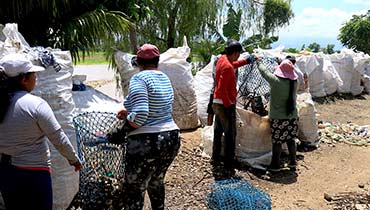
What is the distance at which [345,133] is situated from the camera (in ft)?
21.4

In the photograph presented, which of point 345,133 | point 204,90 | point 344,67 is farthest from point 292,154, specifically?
point 344,67

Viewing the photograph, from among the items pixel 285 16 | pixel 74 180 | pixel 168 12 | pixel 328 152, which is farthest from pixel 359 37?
pixel 74 180

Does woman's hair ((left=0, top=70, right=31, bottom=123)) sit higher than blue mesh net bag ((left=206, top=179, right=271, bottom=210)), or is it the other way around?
woman's hair ((left=0, top=70, right=31, bottom=123))

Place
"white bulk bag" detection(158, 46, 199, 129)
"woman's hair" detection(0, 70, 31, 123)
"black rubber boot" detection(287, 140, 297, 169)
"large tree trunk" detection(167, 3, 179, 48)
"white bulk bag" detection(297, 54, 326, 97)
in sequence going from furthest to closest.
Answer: "large tree trunk" detection(167, 3, 179, 48), "white bulk bag" detection(297, 54, 326, 97), "white bulk bag" detection(158, 46, 199, 129), "black rubber boot" detection(287, 140, 297, 169), "woman's hair" detection(0, 70, 31, 123)

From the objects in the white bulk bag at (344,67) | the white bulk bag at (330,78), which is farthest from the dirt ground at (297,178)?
the white bulk bag at (344,67)

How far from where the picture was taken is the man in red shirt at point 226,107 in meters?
4.14

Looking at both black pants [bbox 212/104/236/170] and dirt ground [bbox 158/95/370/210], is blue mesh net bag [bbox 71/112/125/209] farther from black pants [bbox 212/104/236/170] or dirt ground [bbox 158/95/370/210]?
black pants [bbox 212/104/236/170]

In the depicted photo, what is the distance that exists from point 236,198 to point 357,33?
18.4 meters

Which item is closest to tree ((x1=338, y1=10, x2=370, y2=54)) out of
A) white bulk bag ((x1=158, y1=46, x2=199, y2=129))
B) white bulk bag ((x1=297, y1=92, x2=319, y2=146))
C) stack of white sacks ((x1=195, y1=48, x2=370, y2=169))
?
stack of white sacks ((x1=195, y1=48, x2=370, y2=169))

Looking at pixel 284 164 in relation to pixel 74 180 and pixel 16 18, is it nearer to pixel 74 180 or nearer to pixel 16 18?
pixel 74 180

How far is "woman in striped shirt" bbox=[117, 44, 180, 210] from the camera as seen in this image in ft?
8.31

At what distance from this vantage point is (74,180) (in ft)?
10.5

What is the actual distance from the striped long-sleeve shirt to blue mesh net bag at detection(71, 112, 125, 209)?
46 centimetres

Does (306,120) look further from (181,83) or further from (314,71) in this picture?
(314,71)
